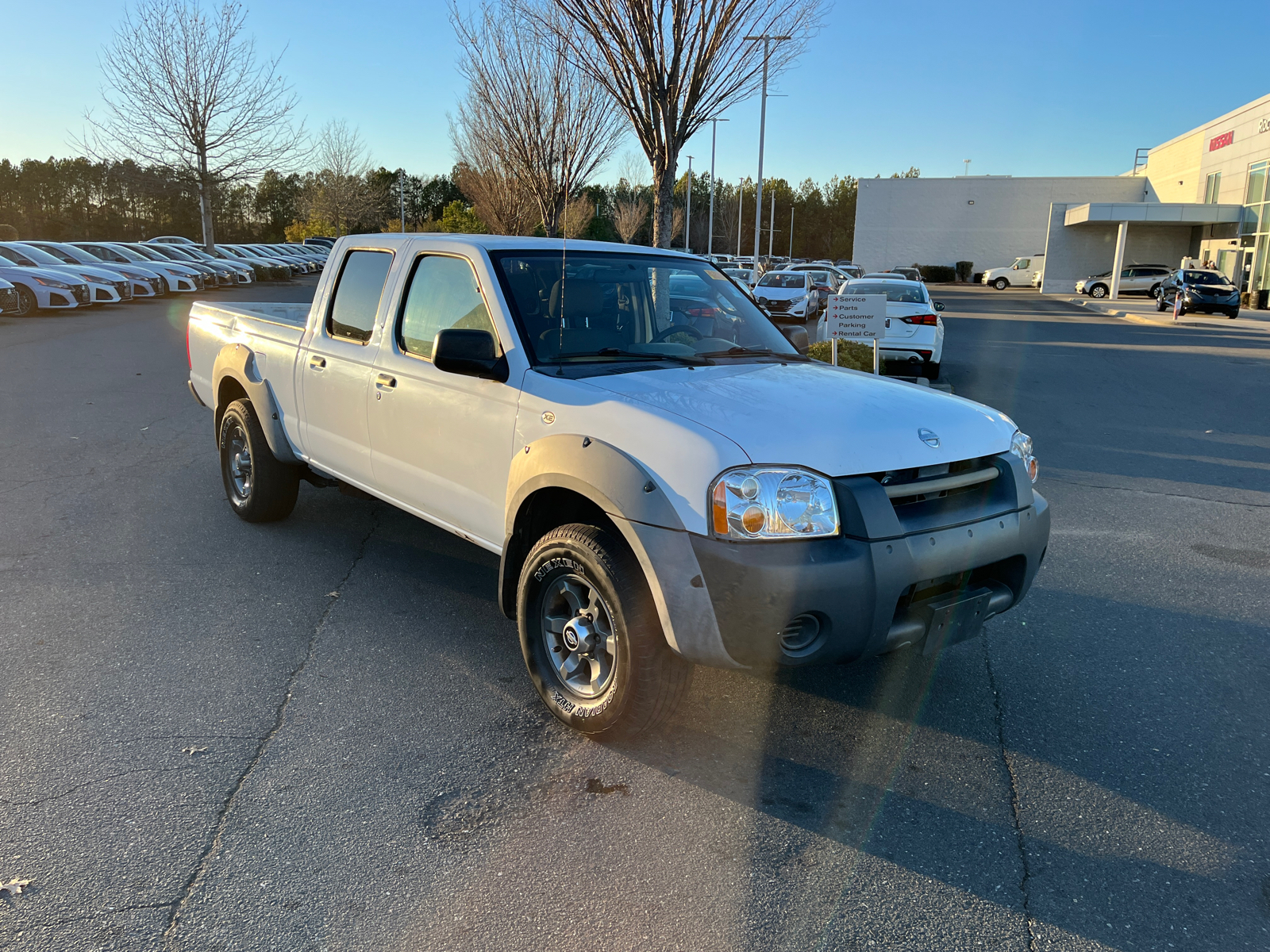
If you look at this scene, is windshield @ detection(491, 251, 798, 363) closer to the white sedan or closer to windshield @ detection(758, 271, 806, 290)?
the white sedan

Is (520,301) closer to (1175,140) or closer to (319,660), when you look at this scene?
(319,660)

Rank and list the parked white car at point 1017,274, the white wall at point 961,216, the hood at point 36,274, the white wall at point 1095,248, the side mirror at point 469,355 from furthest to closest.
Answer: the white wall at point 961,216 < the parked white car at point 1017,274 < the white wall at point 1095,248 < the hood at point 36,274 < the side mirror at point 469,355

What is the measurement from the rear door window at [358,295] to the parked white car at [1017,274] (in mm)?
59407

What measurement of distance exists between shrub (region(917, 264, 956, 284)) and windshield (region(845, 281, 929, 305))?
172 feet

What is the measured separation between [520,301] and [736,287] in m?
1.55

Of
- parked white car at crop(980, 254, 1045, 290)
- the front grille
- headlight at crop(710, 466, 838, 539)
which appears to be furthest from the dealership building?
headlight at crop(710, 466, 838, 539)

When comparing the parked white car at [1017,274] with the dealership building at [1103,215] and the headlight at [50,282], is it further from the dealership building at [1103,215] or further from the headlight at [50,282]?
the headlight at [50,282]

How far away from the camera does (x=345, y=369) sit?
4.93 m

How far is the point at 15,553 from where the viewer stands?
5.47 m

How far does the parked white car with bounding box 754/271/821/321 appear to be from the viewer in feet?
77.8

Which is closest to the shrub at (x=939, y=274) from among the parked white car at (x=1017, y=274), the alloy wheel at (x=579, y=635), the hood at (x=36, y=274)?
the parked white car at (x=1017, y=274)

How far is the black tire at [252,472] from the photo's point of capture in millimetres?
5863

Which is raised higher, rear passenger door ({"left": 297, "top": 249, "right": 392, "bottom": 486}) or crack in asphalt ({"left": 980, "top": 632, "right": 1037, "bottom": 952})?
rear passenger door ({"left": 297, "top": 249, "right": 392, "bottom": 486})

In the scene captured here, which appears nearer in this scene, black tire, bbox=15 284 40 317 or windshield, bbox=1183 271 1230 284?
black tire, bbox=15 284 40 317
